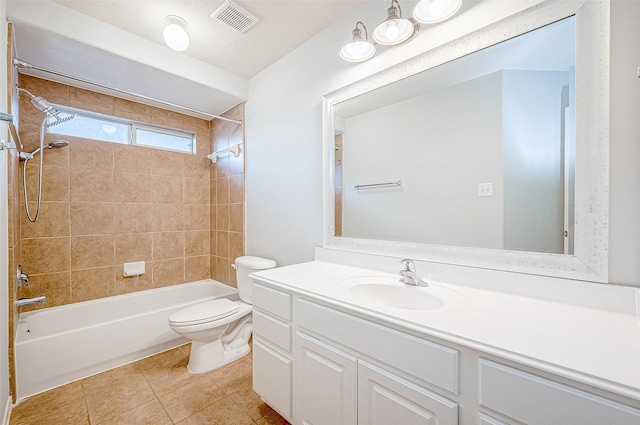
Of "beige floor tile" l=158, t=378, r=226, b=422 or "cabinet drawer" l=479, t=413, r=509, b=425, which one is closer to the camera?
"cabinet drawer" l=479, t=413, r=509, b=425

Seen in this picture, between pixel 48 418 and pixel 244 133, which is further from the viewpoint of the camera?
pixel 244 133

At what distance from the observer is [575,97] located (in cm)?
95

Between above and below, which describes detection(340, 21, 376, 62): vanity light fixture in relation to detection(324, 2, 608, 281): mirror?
above

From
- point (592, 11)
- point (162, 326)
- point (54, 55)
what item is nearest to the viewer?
point (592, 11)

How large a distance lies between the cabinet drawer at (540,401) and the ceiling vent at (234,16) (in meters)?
2.10

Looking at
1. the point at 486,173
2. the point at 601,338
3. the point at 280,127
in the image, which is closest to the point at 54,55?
the point at 280,127

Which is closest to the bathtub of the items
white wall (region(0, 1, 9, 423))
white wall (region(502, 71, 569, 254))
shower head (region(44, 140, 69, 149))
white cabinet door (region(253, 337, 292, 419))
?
white wall (region(0, 1, 9, 423))

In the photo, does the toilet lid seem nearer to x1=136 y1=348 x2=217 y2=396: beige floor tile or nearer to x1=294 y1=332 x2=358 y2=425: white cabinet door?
x1=136 y1=348 x2=217 y2=396: beige floor tile

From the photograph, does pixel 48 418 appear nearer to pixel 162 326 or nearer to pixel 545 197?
pixel 162 326

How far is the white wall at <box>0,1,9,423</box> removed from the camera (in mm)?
1314

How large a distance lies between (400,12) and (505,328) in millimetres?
1484

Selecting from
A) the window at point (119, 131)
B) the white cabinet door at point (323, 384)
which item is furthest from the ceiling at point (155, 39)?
the white cabinet door at point (323, 384)

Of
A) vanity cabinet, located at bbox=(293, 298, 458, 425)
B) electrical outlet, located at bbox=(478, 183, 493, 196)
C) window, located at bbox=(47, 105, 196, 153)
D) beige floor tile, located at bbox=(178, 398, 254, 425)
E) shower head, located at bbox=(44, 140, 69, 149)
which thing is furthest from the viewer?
window, located at bbox=(47, 105, 196, 153)

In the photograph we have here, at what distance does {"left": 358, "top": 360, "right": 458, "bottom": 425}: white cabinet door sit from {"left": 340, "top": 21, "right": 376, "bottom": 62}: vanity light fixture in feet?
5.12
